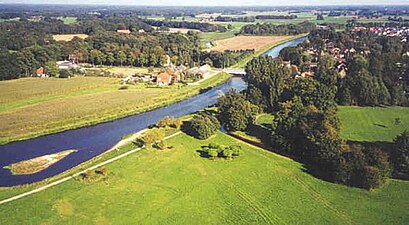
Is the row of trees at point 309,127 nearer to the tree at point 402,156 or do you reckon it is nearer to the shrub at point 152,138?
the tree at point 402,156

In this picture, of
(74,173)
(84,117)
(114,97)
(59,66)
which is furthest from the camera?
(59,66)

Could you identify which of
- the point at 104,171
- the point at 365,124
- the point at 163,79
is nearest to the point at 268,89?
the point at 365,124

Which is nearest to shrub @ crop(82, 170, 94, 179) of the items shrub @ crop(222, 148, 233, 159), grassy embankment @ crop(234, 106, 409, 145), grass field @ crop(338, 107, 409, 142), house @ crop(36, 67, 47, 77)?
shrub @ crop(222, 148, 233, 159)

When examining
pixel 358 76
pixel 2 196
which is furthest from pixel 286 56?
pixel 2 196

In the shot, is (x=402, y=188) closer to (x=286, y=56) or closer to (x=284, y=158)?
(x=284, y=158)

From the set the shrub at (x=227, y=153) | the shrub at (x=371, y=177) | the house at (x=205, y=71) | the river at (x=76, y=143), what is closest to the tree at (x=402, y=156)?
the shrub at (x=371, y=177)

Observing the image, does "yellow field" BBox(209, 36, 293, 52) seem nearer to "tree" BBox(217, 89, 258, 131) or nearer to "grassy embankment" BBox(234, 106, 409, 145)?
"grassy embankment" BBox(234, 106, 409, 145)
